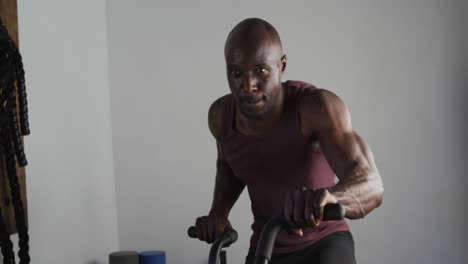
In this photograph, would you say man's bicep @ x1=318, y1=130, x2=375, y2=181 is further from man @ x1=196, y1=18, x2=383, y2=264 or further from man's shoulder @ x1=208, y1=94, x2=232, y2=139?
man's shoulder @ x1=208, y1=94, x2=232, y2=139

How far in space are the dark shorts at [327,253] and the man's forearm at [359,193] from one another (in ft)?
0.77

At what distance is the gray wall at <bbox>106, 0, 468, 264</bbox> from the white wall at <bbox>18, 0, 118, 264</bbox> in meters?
0.13

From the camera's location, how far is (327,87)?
9.29 feet

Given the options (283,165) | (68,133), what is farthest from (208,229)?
(68,133)

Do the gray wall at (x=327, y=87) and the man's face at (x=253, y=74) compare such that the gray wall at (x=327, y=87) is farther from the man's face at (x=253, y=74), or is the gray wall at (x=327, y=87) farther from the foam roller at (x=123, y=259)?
the man's face at (x=253, y=74)

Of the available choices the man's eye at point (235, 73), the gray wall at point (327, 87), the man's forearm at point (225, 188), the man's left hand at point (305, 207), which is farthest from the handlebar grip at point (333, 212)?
the gray wall at point (327, 87)

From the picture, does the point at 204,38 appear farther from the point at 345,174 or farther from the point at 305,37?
the point at 345,174

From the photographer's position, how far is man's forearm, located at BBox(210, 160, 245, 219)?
6.00 feet

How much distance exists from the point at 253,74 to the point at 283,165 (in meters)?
0.27

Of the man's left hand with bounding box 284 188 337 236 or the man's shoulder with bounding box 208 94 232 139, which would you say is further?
the man's shoulder with bounding box 208 94 232 139

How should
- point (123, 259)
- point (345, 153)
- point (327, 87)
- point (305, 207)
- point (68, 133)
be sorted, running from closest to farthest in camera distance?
point (305, 207)
point (345, 153)
point (68, 133)
point (123, 259)
point (327, 87)

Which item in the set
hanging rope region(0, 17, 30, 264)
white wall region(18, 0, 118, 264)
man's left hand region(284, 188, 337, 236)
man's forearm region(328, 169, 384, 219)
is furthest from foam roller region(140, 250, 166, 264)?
man's left hand region(284, 188, 337, 236)

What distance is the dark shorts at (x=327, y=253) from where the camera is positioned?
1.55 metres

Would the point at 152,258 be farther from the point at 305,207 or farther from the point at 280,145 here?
the point at 305,207
